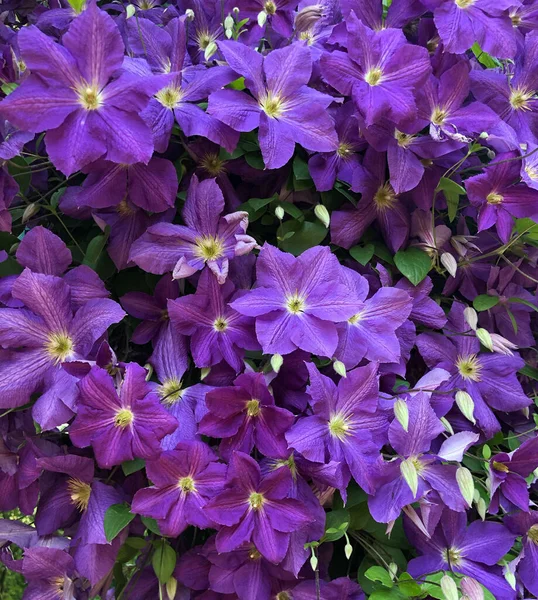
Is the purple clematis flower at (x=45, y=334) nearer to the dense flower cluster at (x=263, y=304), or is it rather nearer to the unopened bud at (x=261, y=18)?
the dense flower cluster at (x=263, y=304)

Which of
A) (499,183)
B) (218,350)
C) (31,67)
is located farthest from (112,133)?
(499,183)

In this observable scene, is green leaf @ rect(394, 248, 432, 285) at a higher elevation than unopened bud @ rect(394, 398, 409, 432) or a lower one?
higher

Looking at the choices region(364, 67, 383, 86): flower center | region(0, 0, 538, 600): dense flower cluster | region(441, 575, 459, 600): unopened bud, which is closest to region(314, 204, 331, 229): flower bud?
region(0, 0, 538, 600): dense flower cluster

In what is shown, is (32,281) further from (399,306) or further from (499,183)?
(499,183)

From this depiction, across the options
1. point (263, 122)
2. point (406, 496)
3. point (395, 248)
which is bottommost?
point (406, 496)

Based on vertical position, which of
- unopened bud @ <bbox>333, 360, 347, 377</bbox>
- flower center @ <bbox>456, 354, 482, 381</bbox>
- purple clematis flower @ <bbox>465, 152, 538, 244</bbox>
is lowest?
flower center @ <bbox>456, 354, 482, 381</bbox>

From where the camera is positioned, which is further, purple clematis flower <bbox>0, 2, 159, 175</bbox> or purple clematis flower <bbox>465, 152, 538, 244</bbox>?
purple clematis flower <bbox>465, 152, 538, 244</bbox>

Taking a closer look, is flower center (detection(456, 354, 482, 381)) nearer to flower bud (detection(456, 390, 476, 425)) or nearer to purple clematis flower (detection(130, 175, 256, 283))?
flower bud (detection(456, 390, 476, 425))
